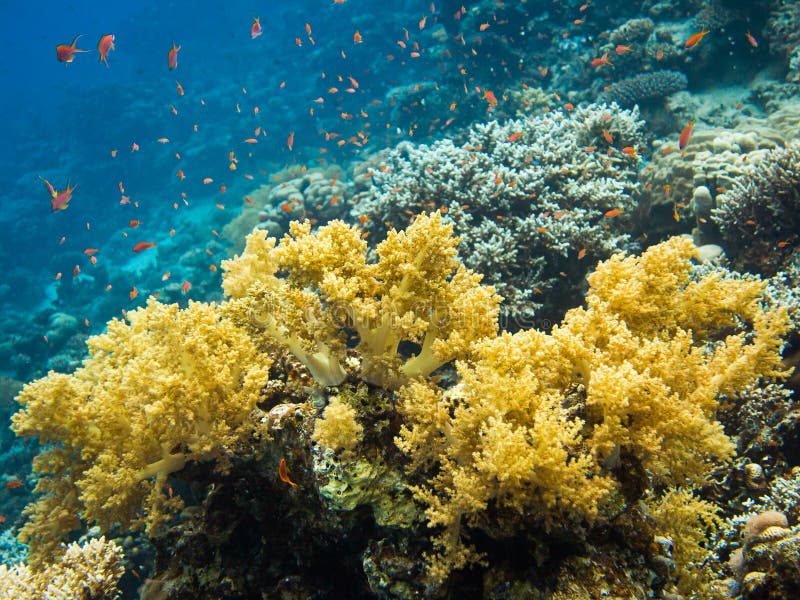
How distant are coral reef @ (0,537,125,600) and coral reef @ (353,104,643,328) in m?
4.93

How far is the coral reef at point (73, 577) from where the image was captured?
3031 millimetres

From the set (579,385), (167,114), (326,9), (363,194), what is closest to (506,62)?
(363,194)

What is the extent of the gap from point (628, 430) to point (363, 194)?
866cm

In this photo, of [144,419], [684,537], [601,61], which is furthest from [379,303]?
[601,61]

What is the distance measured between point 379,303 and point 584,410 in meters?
1.49

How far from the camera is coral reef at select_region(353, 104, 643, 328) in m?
6.00

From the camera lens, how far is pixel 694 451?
2.34m

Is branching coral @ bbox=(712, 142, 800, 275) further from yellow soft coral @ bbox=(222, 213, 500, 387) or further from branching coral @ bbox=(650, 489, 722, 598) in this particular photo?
yellow soft coral @ bbox=(222, 213, 500, 387)

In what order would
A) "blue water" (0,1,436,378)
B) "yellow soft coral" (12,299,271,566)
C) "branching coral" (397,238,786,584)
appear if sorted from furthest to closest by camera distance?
1. "blue water" (0,1,436,378)
2. "yellow soft coral" (12,299,271,566)
3. "branching coral" (397,238,786,584)

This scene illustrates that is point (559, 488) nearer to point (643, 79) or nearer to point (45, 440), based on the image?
point (45, 440)

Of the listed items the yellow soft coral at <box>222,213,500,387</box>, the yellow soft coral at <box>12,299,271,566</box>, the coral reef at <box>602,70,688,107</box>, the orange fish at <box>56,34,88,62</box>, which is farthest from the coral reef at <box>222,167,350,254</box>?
the coral reef at <box>602,70,688,107</box>

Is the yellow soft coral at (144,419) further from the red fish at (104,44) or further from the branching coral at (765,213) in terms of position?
the red fish at (104,44)

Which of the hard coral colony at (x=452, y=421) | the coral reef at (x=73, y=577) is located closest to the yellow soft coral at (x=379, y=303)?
the hard coral colony at (x=452, y=421)

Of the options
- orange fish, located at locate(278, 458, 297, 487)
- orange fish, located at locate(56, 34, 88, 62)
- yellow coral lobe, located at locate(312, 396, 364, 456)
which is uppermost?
orange fish, located at locate(56, 34, 88, 62)
